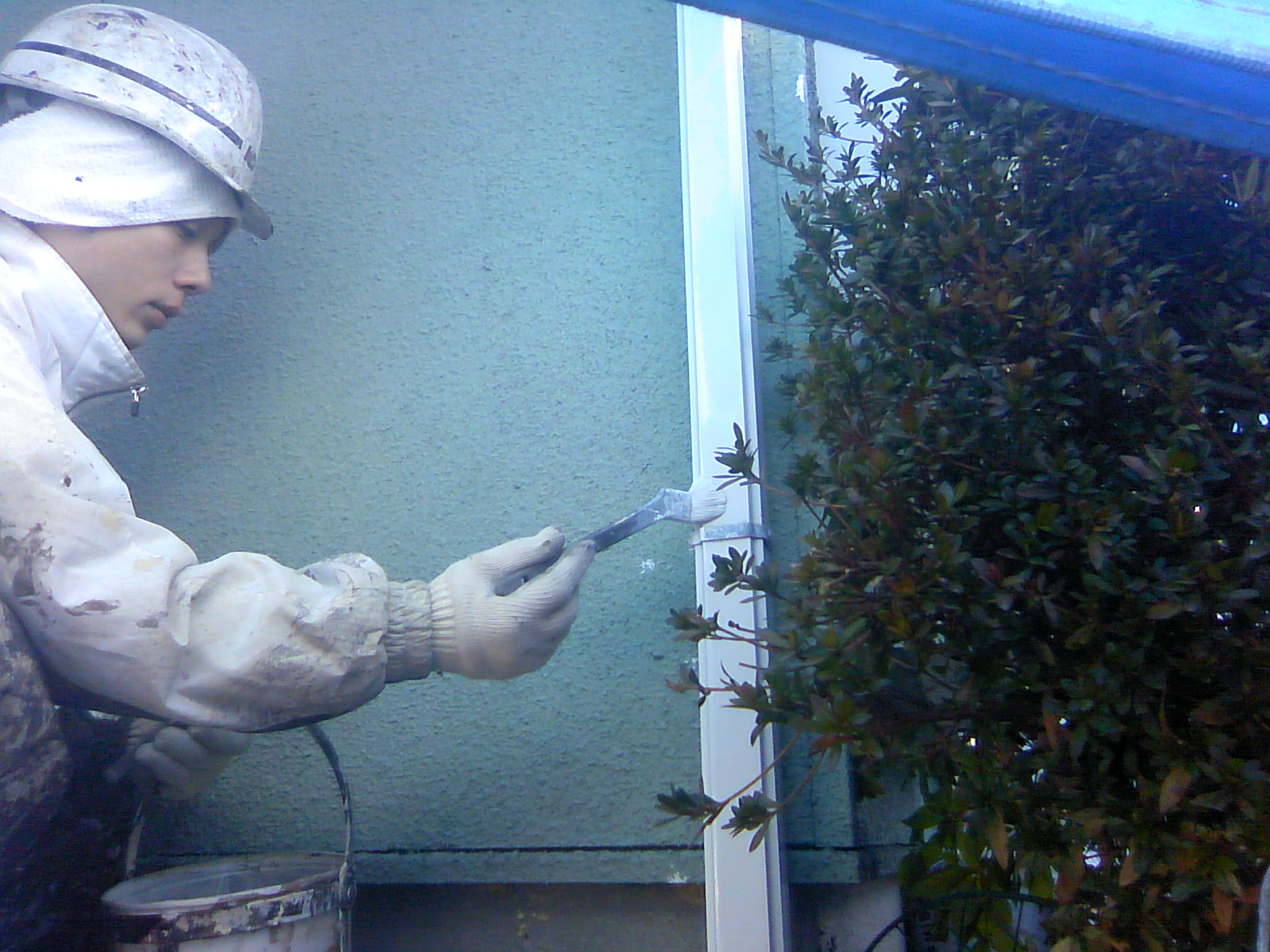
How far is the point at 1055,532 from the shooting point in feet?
4.68

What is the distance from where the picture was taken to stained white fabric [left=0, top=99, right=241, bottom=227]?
189 cm

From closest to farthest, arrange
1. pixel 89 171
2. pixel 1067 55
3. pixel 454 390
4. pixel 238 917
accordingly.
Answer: pixel 1067 55 → pixel 238 917 → pixel 89 171 → pixel 454 390

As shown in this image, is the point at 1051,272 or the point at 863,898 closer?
the point at 1051,272

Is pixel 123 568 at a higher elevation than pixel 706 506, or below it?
below

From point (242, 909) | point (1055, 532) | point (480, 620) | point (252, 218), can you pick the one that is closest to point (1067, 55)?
point (1055, 532)

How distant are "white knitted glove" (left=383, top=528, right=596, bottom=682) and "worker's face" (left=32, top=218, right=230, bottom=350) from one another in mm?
750

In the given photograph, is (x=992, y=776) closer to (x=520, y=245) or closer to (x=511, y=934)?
(x=511, y=934)

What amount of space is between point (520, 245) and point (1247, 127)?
1.73m

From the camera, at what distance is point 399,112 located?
2.69 m

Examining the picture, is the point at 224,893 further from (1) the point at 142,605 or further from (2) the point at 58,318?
(2) the point at 58,318

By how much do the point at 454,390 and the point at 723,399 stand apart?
2.08ft

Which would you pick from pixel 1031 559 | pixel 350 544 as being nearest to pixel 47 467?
pixel 350 544

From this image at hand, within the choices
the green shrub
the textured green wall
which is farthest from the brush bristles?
the green shrub

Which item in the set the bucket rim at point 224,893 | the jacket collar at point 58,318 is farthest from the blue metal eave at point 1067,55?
the bucket rim at point 224,893
